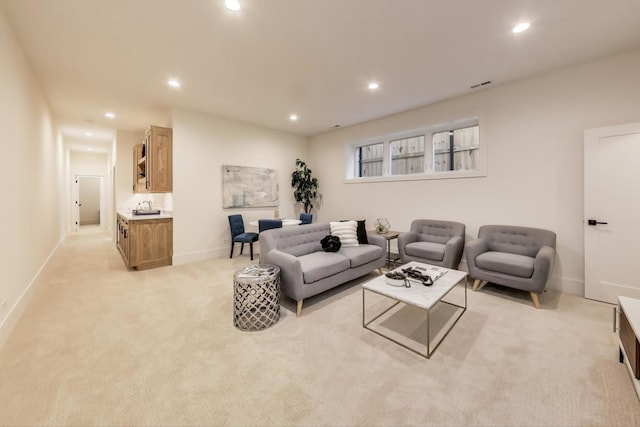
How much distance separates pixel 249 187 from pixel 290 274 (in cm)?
342

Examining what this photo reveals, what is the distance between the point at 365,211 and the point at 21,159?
17.0 ft

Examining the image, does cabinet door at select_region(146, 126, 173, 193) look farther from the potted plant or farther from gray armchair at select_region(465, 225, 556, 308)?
gray armchair at select_region(465, 225, 556, 308)

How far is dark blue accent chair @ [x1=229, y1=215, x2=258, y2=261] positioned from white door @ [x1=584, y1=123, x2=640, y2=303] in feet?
16.1

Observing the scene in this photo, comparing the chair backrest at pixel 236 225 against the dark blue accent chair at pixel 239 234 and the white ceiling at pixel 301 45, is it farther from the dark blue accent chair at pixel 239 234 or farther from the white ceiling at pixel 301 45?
the white ceiling at pixel 301 45

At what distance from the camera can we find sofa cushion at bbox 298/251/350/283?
2.81 meters

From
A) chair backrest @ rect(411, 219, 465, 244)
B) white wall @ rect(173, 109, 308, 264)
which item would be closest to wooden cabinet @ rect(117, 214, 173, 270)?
white wall @ rect(173, 109, 308, 264)

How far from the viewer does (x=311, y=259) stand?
316cm

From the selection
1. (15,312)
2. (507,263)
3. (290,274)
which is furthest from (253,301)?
(507,263)

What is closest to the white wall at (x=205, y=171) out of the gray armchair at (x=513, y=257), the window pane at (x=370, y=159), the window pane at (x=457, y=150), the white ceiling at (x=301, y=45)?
the white ceiling at (x=301, y=45)

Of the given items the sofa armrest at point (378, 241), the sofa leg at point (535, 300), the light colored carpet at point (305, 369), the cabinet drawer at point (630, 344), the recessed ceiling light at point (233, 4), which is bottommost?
the light colored carpet at point (305, 369)

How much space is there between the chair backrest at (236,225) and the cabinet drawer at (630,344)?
16.8 ft

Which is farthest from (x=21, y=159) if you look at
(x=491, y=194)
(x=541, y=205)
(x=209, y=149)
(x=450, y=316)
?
(x=541, y=205)

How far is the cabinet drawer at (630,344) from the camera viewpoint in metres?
1.58

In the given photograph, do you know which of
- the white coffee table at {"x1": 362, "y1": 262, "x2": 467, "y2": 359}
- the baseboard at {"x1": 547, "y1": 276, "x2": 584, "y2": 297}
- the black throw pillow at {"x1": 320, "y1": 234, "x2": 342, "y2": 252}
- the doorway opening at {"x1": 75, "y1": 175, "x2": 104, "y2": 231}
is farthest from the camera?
the doorway opening at {"x1": 75, "y1": 175, "x2": 104, "y2": 231}
